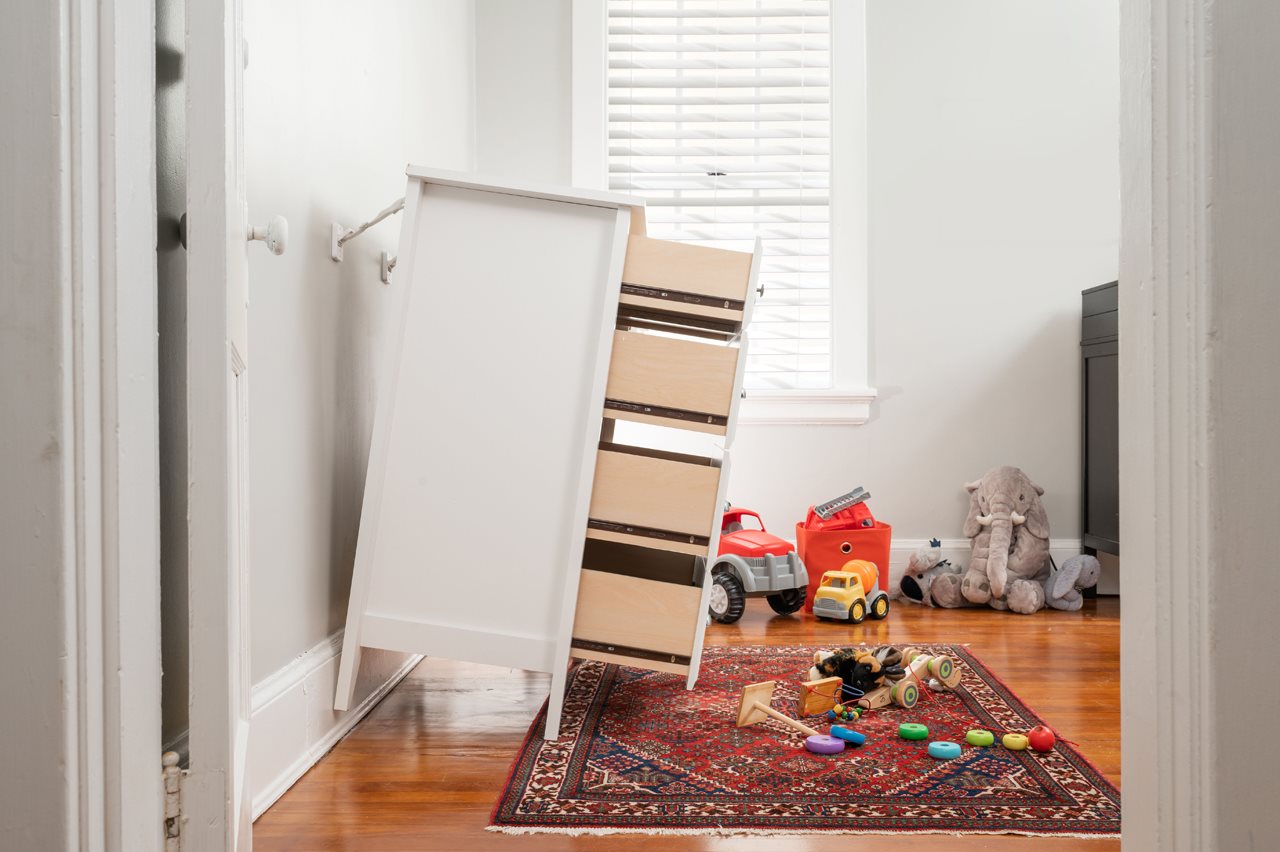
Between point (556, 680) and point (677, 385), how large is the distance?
0.61 metres

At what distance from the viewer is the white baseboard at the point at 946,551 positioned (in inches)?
132

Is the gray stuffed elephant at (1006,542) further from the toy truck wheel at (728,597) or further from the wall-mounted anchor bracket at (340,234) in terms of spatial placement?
the wall-mounted anchor bracket at (340,234)

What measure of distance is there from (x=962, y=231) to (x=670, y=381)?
78.5 inches

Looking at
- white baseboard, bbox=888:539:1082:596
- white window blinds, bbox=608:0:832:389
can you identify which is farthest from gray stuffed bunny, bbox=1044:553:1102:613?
white window blinds, bbox=608:0:832:389

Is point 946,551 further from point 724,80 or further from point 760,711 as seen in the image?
point 724,80

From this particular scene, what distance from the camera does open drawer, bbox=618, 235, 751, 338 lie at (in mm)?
1842

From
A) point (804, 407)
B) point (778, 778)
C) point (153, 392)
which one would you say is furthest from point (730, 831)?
point (804, 407)

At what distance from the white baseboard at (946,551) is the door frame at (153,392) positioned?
2.47m

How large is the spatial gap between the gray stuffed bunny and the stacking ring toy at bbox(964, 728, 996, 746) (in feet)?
5.05

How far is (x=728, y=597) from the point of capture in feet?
9.45

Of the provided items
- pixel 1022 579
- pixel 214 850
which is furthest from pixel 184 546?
pixel 1022 579

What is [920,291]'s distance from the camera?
11.2 ft

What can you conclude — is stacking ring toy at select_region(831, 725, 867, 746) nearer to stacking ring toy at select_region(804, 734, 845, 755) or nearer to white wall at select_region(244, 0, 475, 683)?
stacking ring toy at select_region(804, 734, 845, 755)

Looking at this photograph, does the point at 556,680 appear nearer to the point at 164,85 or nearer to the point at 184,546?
the point at 184,546
